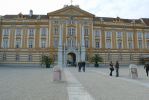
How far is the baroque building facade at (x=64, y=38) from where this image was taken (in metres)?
61.2

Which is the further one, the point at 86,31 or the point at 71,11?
the point at 86,31

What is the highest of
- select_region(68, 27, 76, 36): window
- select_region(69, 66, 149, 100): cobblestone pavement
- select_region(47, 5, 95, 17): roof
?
select_region(47, 5, 95, 17): roof

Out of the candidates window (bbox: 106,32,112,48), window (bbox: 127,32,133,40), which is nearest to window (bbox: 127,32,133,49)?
window (bbox: 127,32,133,40)

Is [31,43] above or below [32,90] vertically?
above

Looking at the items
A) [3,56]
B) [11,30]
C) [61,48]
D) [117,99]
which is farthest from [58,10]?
[117,99]

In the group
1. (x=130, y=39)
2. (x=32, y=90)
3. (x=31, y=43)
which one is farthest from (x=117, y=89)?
(x=130, y=39)

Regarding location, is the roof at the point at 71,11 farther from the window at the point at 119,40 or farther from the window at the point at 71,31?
the window at the point at 119,40

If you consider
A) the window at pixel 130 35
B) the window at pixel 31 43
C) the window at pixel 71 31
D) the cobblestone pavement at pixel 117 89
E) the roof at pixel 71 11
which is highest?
the roof at pixel 71 11

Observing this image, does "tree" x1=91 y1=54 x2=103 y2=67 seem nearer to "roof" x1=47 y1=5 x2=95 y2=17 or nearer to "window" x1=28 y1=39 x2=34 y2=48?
"roof" x1=47 y1=5 x2=95 y2=17

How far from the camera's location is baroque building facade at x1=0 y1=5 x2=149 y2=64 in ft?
201

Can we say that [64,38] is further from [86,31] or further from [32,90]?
[32,90]

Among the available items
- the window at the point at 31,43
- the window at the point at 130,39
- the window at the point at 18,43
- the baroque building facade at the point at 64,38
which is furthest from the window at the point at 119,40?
the window at the point at 18,43

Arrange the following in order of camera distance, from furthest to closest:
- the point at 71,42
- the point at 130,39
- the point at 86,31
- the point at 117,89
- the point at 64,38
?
the point at 130,39
the point at 86,31
the point at 71,42
the point at 64,38
the point at 117,89

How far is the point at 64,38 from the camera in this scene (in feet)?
203
